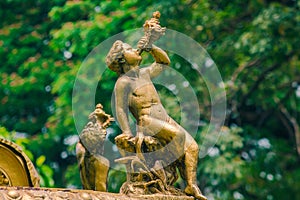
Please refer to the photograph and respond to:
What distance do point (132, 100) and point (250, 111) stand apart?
13.0 meters

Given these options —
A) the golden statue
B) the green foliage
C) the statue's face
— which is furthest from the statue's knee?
the green foliage

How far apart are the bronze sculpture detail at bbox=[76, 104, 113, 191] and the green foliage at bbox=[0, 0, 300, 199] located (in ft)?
25.4

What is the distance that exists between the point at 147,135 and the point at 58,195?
1494mm

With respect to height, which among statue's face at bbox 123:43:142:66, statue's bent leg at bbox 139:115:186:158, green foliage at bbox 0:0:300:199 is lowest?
green foliage at bbox 0:0:300:199

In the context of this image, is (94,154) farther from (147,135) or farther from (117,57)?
(117,57)

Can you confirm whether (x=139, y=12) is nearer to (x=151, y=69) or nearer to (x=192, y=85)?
(x=192, y=85)

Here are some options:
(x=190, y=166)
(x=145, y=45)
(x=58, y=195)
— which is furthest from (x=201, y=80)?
(x=58, y=195)

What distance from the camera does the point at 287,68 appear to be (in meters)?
23.0

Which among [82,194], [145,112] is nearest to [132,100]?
[145,112]

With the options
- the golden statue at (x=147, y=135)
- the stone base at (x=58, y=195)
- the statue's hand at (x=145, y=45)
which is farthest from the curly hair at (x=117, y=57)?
the stone base at (x=58, y=195)

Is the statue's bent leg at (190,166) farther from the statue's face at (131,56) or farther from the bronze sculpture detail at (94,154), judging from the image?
the statue's face at (131,56)

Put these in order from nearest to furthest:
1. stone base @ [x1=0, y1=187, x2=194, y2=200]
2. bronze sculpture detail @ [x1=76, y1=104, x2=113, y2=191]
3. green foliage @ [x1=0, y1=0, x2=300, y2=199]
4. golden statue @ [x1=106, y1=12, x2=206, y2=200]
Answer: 1. stone base @ [x1=0, y1=187, x2=194, y2=200]
2. golden statue @ [x1=106, y1=12, x2=206, y2=200]
3. bronze sculpture detail @ [x1=76, y1=104, x2=113, y2=191]
4. green foliage @ [x1=0, y1=0, x2=300, y2=199]

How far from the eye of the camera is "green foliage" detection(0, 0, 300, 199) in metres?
21.5

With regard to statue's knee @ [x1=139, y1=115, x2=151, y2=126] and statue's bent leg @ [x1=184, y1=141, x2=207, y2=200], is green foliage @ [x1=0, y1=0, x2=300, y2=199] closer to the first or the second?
statue's bent leg @ [x1=184, y1=141, x2=207, y2=200]
